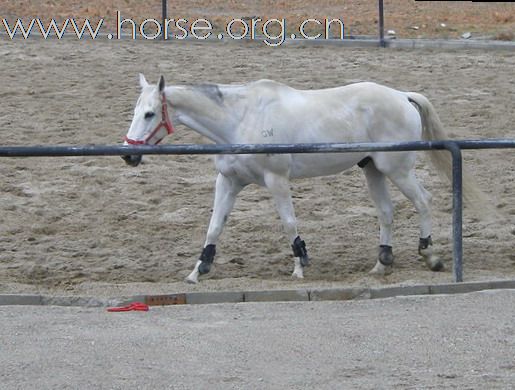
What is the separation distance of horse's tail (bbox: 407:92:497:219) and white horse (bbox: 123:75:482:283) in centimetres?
1

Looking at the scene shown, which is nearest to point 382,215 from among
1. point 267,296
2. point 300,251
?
point 300,251

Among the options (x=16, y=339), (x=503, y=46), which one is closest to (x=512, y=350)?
(x=16, y=339)

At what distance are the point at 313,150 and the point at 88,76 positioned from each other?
775cm

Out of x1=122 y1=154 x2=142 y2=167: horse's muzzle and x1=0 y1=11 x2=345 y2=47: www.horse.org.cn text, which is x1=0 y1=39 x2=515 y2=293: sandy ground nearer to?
x1=122 y1=154 x2=142 y2=167: horse's muzzle

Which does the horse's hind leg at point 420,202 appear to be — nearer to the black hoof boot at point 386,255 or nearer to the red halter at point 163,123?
the black hoof boot at point 386,255

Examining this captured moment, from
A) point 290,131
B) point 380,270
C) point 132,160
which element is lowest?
point 380,270

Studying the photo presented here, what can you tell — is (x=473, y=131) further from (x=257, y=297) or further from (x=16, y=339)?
(x=16, y=339)

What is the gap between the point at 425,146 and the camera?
880cm

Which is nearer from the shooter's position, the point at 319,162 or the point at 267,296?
the point at 267,296

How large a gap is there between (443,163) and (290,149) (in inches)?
74.5

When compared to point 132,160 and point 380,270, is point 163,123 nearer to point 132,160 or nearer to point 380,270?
point 132,160

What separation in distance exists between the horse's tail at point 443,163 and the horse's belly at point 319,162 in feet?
2.09

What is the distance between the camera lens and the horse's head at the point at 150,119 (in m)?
9.48

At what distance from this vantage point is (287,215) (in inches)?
380
